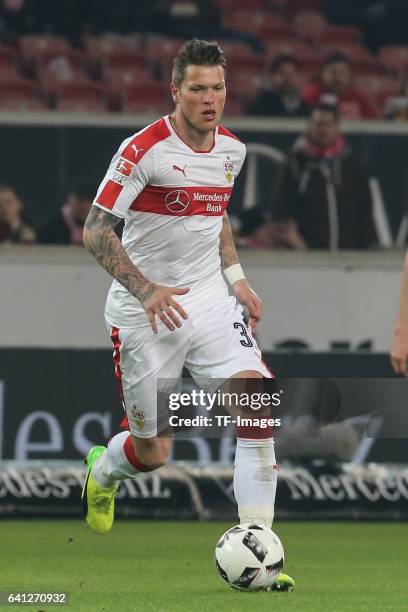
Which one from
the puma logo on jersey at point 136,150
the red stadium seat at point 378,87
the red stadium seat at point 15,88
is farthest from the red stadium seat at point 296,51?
the puma logo on jersey at point 136,150

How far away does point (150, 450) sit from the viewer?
7.93m

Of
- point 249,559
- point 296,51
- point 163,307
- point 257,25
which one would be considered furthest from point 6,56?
point 249,559

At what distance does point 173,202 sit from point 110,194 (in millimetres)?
350

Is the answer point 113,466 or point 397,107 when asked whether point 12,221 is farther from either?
point 113,466

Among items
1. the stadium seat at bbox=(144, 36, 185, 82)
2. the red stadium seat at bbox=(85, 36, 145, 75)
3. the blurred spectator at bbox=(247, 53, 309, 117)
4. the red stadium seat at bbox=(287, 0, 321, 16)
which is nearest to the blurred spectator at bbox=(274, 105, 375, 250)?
the blurred spectator at bbox=(247, 53, 309, 117)

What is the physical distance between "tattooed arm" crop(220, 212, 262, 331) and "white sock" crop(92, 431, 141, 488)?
3.06ft

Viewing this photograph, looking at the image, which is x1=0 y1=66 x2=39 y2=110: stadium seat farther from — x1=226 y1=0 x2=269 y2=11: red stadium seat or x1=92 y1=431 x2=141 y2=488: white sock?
x1=92 y1=431 x2=141 y2=488: white sock

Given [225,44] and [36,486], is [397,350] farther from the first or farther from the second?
[225,44]

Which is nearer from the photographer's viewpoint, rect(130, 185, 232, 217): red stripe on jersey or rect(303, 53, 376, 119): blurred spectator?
rect(130, 185, 232, 217): red stripe on jersey

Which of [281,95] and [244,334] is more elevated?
[244,334]

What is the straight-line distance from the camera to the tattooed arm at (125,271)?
7047 mm

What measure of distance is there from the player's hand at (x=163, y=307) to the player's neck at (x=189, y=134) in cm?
84

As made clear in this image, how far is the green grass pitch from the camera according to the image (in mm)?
6375

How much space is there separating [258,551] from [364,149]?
26.0 feet
